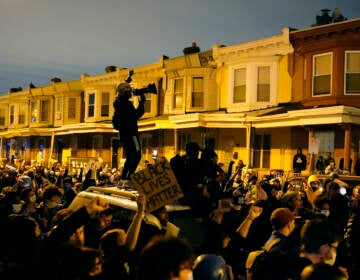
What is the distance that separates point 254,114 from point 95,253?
19132 millimetres

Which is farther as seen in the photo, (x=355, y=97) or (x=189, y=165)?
(x=355, y=97)

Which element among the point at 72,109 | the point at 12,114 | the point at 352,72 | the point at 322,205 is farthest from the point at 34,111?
the point at 322,205

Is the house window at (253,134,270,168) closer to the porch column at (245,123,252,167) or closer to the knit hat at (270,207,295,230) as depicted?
the porch column at (245,123,252,167)

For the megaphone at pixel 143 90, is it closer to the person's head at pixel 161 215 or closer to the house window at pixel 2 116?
the person's head at pixel 161 215

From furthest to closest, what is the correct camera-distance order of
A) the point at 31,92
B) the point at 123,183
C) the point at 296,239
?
the point at 31,92
the point at 123,183
the point at 296,239

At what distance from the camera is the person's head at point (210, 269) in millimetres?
4004

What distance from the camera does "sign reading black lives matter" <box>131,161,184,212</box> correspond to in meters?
5.12

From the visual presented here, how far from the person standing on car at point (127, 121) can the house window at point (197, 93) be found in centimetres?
1913

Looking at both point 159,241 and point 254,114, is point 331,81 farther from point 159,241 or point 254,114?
point 159,241

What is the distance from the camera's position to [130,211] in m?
5.85

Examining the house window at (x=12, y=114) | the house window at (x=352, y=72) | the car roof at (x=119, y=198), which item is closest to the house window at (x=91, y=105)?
the house window at (x=12, y=114)

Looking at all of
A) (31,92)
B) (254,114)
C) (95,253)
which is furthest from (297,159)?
(31,92)

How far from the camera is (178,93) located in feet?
91.4

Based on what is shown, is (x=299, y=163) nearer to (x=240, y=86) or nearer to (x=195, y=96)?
(x=240, y=86)
